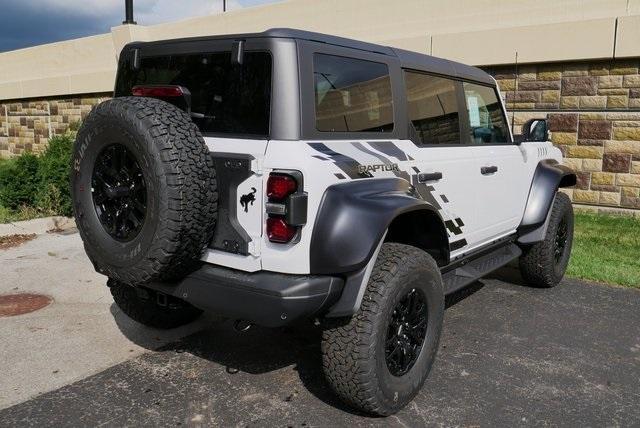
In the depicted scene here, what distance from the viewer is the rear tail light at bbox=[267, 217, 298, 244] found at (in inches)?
103

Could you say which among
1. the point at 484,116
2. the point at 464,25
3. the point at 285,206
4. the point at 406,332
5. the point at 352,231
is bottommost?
the point at 406,332

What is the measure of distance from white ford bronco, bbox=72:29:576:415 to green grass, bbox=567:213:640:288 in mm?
2939

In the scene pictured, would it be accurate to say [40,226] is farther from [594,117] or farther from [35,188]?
[594,117]

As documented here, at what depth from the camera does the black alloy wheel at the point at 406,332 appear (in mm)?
2961

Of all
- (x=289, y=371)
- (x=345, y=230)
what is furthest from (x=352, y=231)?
(x=289, y=371)

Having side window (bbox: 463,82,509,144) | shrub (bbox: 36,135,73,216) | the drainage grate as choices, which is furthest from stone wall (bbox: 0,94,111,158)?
side window (bbox: 463,82,509,144)

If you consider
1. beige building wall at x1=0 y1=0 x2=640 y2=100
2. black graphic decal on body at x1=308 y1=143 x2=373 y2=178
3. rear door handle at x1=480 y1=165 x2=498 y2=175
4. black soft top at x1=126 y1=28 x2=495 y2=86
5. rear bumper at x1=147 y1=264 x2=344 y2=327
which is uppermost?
beige building wall at x1=0 y1=0 x2=640 y2=100

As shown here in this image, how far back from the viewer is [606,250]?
20.9 feet

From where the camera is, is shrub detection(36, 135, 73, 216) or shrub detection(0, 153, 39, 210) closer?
shrub detection(36, 135, 73, 216)

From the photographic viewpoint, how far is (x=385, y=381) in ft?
9.30

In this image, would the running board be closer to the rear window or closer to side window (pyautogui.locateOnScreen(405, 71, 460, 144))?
side window (pyautogui.locateOnScreen(405, 71, 460, 144))

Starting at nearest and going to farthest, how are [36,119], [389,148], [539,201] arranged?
[389,148]
[539,201]
[36,119]

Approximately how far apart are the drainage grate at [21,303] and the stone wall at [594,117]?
19.8ft

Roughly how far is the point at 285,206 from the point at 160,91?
1.03 meters
